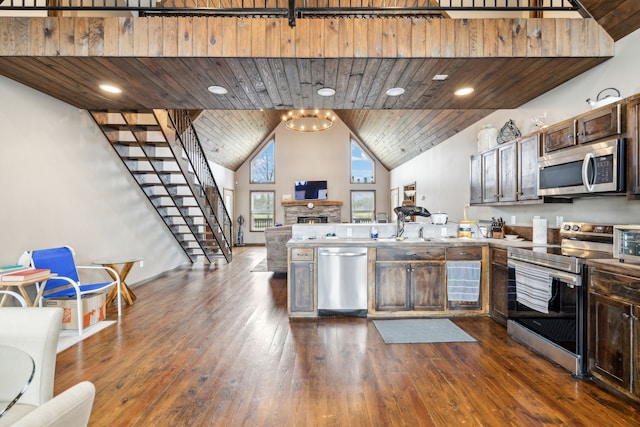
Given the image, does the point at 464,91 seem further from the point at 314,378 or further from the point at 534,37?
the point at 314,378

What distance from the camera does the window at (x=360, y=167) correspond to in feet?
39.0

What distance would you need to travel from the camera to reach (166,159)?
16.8 ft

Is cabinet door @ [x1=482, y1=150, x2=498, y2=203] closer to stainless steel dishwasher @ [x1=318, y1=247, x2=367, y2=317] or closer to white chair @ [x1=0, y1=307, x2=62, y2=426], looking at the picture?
stainless steel dishwasher @ [x1=318, y1=247, x2=367, y2=317]

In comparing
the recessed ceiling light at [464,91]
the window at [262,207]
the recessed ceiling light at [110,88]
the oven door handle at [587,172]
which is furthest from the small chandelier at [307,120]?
the oven door handle at [587,172]

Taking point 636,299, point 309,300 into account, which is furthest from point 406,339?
point 636,299

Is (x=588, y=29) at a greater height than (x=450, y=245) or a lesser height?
greater

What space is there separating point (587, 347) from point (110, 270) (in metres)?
5.11

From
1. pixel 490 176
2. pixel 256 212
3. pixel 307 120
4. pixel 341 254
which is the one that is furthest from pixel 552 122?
pixel 256 212

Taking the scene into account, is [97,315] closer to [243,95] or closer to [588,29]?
[243,95]

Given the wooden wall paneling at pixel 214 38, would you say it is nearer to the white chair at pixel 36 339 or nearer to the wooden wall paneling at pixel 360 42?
the wooden wall paneling at pixel 360 42

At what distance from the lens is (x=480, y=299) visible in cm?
379

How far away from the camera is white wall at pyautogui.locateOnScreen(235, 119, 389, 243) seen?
11.8 m

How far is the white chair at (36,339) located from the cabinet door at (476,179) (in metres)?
4.65

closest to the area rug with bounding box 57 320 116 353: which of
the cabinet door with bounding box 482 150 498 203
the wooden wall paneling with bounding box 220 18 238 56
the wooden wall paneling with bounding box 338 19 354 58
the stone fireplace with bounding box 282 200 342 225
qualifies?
the wooden wall paneling with bounding box 220 18 238 56
